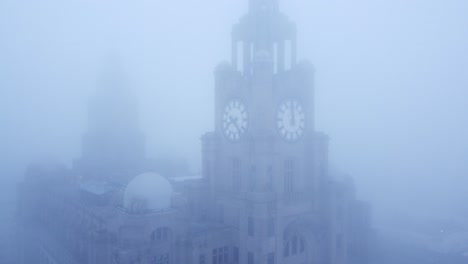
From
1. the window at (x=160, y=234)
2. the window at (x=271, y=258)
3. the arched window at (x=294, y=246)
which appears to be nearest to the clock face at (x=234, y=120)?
the window at (x=160, y=234)

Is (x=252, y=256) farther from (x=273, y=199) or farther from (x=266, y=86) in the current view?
(x=266, y=86)

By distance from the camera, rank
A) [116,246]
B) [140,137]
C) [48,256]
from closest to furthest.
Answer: [116,246] → [48,256] → [140,137]

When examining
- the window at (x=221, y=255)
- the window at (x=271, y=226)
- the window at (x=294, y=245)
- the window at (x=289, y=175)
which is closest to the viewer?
the window at (x=271, y=226)

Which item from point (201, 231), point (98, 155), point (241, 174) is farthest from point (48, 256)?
point (241, 174)

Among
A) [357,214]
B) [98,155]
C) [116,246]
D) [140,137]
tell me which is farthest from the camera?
[140,137]

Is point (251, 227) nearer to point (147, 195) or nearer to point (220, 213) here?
point (220, 213)

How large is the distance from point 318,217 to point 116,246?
1761 cm

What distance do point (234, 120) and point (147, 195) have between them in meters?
9.81

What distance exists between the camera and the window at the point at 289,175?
111 ft

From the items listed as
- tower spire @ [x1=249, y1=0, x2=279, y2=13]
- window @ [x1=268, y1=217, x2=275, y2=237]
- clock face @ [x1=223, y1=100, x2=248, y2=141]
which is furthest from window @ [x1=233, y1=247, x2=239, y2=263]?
tower spire @ [x1=249, y1=0, x2=279, y2=13]

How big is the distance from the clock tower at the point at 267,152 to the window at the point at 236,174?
0.29ft

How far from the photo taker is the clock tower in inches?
1249

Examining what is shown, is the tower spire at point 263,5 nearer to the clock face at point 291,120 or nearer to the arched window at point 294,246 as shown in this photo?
the clock face at point 291,120

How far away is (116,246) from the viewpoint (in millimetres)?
30312
